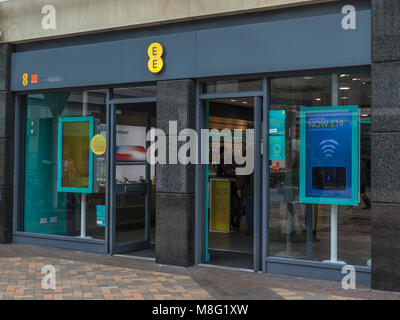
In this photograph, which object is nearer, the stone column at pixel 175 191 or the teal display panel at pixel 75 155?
the stone column at pixel 175 191

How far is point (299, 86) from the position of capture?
7.10 metres

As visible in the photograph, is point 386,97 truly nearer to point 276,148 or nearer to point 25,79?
point 276,148

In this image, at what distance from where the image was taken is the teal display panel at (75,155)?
9000mm

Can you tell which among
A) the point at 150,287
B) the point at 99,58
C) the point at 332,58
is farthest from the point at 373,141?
the point at 99,58

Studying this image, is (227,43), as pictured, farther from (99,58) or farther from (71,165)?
(71,165)

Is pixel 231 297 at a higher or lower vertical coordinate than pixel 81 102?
lower

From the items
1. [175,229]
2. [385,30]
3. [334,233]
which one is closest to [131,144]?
[175,229]

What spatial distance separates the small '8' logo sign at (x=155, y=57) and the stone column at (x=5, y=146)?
10.7 ft

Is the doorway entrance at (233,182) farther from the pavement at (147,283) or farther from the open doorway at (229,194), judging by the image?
the pavement at (147,283)

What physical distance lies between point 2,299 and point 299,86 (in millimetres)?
4512

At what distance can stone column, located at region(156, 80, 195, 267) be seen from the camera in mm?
7621

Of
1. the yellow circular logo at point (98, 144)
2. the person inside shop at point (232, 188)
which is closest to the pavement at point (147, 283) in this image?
the yellow circular logo at point (98, 144)

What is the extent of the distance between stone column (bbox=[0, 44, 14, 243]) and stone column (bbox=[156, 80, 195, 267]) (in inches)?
132

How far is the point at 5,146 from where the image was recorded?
377 inches
